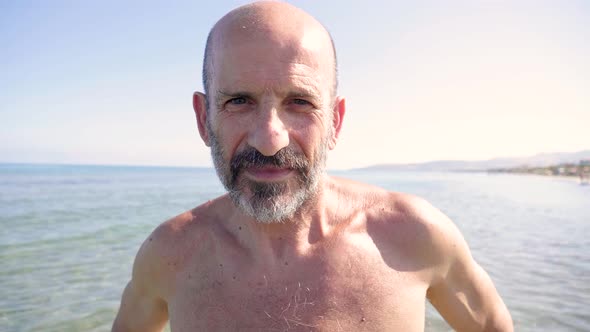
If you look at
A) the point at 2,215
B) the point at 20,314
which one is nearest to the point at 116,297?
the point at 20,314

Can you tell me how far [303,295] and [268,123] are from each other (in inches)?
29.6

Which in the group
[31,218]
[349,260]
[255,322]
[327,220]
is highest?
[327,220]

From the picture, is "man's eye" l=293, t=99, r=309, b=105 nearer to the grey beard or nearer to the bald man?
the bald man

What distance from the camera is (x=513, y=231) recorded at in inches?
379

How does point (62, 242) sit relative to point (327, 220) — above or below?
below

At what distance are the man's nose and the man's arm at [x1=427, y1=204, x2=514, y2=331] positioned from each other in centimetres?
89

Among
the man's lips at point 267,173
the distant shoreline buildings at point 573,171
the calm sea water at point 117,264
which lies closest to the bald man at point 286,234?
the man's lips at point 267,173

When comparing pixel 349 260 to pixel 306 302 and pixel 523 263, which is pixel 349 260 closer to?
pixel 306 302

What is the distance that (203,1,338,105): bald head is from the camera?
1.67 metres

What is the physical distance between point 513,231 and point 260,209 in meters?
9.56

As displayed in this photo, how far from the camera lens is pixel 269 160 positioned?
1632 millimetres

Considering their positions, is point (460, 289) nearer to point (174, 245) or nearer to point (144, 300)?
point (174, 245)

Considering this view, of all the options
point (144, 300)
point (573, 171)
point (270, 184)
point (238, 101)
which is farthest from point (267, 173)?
point (573, 171)

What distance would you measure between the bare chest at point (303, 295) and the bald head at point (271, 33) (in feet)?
2.58
